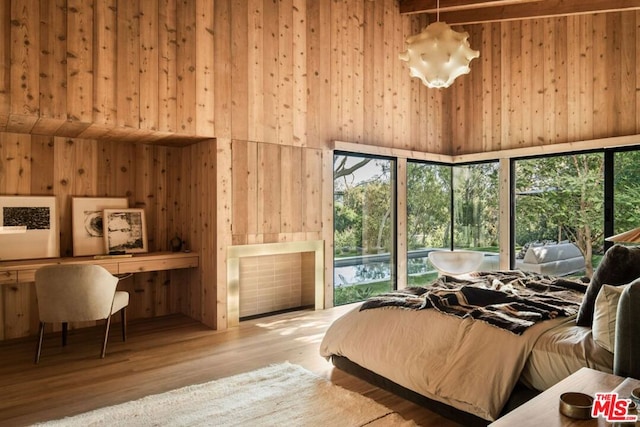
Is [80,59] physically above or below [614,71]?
below

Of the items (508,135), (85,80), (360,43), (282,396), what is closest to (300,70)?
(360,43)

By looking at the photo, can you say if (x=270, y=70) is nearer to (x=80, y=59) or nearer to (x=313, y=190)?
(x=313, y=190)

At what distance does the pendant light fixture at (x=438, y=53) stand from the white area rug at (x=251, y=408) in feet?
7.91

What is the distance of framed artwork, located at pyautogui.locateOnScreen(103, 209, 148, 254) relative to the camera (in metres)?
4.57

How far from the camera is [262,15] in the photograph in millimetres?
4719

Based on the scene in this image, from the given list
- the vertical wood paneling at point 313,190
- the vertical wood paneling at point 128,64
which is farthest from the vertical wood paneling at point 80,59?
the vertical wood paneling at point 313,190

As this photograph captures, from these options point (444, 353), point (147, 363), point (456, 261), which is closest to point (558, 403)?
point (444, 353)

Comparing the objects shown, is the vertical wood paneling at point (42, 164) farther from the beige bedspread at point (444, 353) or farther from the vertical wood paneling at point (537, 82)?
the vertical wood paneling at point (537, 82)

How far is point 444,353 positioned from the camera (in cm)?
248

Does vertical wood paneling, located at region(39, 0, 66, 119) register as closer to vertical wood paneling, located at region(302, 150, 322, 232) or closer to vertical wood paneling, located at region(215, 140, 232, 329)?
vertical wood paneling, located at region(215, 140, 232, 329)

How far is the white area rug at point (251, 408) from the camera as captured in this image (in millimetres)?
2441

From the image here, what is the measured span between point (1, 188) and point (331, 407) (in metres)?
3.70

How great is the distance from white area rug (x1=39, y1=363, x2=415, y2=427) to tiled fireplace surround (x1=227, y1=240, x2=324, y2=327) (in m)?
1.70

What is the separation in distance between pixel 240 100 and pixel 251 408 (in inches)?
124
